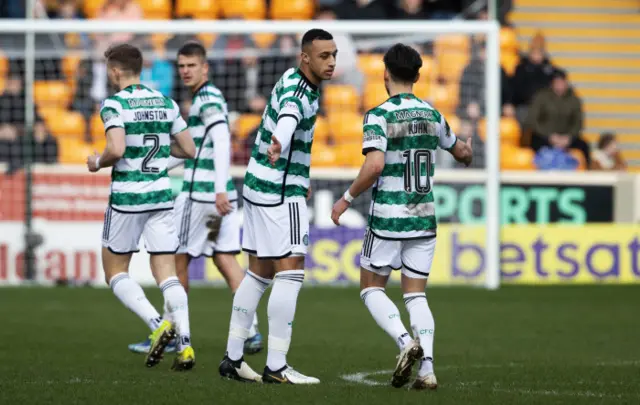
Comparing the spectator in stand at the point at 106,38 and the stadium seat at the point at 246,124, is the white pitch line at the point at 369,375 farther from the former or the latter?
the stadium seat at the point at 246,124

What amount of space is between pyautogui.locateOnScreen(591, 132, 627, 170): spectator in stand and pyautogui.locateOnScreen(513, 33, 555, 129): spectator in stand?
1248mm

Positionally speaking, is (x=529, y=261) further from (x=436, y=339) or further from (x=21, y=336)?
(x=21, y=336)

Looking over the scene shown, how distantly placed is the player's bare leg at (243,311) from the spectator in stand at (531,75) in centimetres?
1252

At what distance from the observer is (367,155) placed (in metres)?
7.20

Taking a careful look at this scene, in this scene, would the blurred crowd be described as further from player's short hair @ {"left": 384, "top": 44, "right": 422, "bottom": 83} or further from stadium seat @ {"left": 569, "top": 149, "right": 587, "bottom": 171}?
player's short hair @ {"left": 384, "top": 44, "right": 422, "bottom": 83}

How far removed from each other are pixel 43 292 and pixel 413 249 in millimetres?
8577

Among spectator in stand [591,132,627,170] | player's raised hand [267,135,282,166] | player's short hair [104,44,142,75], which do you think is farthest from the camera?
spectator in stand [591,132,627,170]

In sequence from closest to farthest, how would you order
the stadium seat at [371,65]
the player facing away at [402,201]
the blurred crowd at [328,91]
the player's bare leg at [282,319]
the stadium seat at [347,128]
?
1. the player facing away at [402,201]
2. the player's bare leg at [282,319]
3. the blurred crowd at [328,91]
4. the stadium seat at [347,128]
5. the stadium seat at [371,65]

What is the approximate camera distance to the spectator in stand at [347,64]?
1783 centimetres

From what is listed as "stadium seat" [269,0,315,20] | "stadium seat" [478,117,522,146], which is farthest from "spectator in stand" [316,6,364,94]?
"stadium seat" [478,117,522,146]

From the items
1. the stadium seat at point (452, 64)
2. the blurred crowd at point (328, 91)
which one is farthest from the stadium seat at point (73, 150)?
the stadium seat at point (452, 64)

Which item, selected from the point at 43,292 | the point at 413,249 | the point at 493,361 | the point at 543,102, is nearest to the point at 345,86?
the point at 543,102

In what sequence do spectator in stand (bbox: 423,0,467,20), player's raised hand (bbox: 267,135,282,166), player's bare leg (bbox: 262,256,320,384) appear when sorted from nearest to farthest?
player's raised hand (bbox: 267,135,282,166)
player's bare leg (bbox: 262,256,320,384)
spectator in stand (bbox: 423,0,467,20)

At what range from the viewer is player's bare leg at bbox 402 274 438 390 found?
7.17 metres
